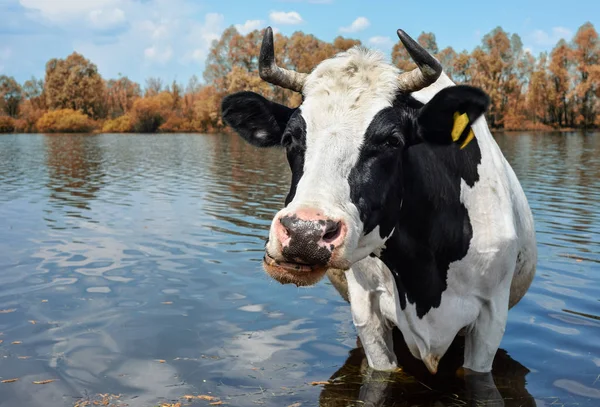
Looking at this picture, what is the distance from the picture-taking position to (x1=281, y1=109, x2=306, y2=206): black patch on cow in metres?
3.84

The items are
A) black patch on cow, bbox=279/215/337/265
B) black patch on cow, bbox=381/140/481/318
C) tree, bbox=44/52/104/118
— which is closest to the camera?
black patch on cow, bbox=279/215/337/265

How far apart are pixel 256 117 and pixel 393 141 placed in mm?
1156

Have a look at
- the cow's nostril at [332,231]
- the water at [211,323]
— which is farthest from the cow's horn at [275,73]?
the water at [211,323]

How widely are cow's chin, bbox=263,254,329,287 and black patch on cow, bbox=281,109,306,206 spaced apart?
0.42m

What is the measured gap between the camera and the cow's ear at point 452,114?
13.1 feet

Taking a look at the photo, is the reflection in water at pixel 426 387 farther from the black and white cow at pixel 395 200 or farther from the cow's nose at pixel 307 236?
the cow's nose at pixel 307 236

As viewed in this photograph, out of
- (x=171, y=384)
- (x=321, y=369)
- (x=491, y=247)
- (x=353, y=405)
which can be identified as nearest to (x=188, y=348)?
(x=171, y=384)

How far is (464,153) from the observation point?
4.81 m

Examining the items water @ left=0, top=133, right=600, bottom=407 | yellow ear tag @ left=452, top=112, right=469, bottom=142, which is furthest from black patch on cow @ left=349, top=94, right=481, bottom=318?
water @ left=0, top=133, right=600, bottom=407

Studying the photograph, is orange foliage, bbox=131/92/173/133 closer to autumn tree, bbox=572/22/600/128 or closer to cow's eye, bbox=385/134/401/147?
autumn tree, bbox=572/22/600/128

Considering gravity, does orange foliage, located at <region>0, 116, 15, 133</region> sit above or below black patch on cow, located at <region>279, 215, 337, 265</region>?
above

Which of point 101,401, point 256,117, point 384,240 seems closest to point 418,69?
point 384,240

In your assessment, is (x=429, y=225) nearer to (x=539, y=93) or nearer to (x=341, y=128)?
(x=341, y=128)

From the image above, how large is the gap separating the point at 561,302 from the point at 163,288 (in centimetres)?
488
